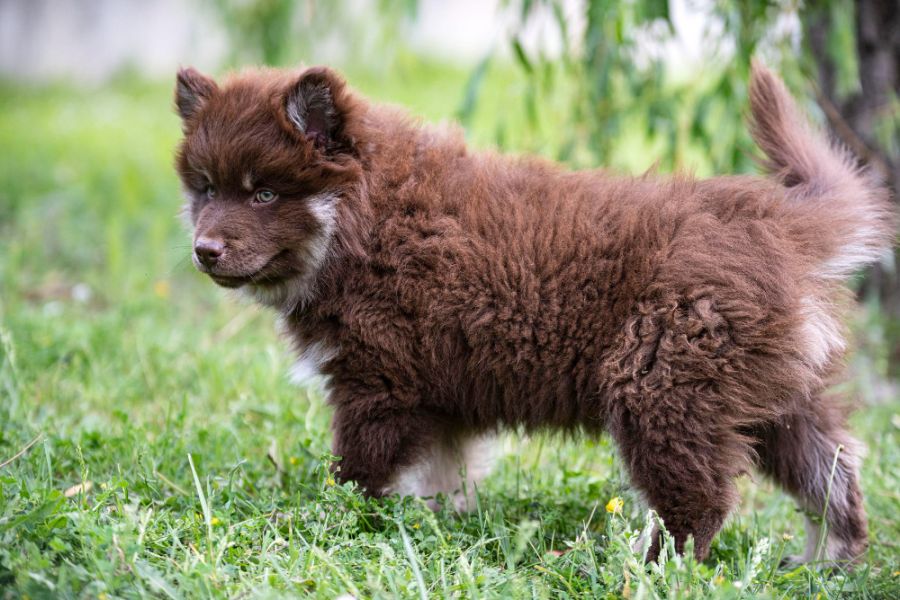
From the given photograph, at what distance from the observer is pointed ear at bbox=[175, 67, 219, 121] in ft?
12.4

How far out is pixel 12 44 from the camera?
13.9m

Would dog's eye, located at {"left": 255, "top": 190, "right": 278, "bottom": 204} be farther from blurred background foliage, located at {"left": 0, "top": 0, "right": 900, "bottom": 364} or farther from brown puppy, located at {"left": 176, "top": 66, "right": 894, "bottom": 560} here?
blurred background foliage, located at {"left": 0, "top": 0, "right": 900, "bottom": 364}

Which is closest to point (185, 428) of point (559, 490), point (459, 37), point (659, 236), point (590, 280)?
point (559, 490)

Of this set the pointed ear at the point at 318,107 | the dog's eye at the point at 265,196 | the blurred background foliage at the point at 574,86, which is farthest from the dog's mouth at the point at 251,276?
the blurred background foliage at the point at 574,86

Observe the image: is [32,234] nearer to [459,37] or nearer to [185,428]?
[185,428]

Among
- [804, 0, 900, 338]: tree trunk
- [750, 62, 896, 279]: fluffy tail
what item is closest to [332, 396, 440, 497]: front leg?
[750, 62, 896, 279]: fluffy tail

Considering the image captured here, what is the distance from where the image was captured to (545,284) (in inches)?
133

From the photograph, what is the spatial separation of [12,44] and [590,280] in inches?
526

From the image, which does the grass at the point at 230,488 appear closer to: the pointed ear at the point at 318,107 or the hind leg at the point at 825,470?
the hind leg at the point at 825,470

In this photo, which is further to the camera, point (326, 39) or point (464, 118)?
point (326, 39)

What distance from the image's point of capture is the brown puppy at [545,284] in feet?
10.4

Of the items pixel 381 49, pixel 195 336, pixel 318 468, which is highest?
pixel 381 49

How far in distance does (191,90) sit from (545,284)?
172 cm

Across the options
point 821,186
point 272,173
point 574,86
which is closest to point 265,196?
point 272,173
